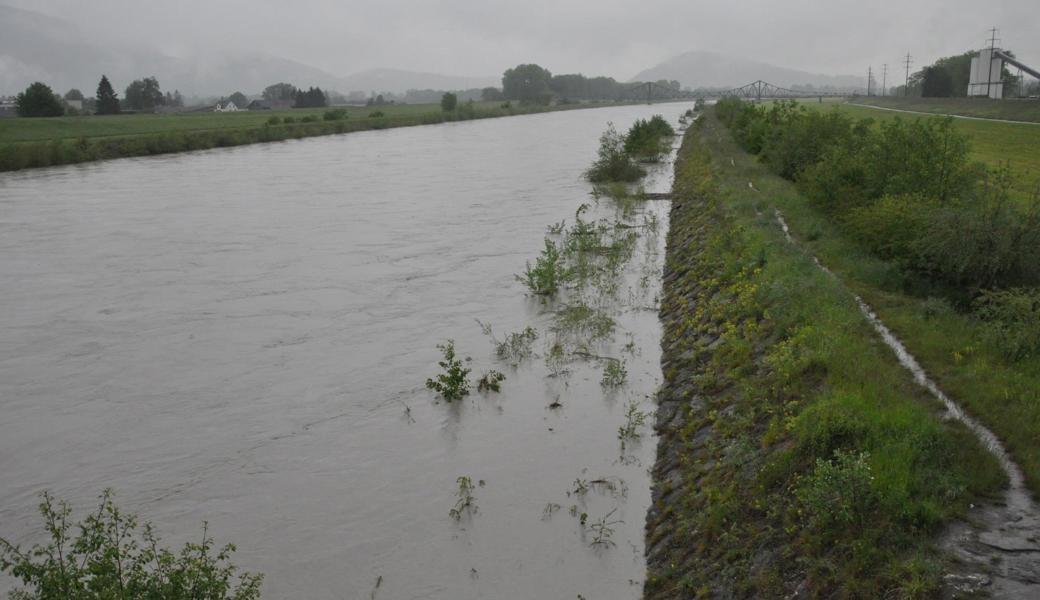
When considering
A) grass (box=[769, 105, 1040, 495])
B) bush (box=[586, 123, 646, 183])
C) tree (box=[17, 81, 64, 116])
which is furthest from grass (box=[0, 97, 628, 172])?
grass (box=[769, 105, 1040, 495])

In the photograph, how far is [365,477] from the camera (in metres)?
9.80

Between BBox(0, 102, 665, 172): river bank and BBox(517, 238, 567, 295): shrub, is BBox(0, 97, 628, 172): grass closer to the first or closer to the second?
BBox(0, 102, 665, 172): river bank

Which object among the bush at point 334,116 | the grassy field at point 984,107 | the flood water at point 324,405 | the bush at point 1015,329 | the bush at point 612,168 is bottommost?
the flood water at point 324,405

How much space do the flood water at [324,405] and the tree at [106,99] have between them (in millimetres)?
82583

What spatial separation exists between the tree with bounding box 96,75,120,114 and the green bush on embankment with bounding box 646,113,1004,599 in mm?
103998

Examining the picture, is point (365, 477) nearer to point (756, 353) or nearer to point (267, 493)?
point (267, 493)

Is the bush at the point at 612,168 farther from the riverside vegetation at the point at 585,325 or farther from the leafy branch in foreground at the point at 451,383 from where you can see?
the leafy branch in foreground at the point at 451,383

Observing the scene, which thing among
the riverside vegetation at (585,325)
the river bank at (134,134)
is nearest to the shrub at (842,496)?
the riverside vegetation at (585,325)

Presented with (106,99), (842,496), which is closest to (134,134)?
(106,99)

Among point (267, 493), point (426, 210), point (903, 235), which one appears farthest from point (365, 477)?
point (426, 210)

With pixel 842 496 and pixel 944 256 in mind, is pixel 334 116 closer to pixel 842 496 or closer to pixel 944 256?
pixel 944 256

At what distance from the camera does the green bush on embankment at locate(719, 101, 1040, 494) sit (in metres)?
8.55

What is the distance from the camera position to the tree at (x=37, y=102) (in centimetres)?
7931

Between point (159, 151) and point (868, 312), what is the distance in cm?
5457
